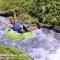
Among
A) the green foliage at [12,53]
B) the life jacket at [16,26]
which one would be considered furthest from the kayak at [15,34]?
the green foliage at [12,53]

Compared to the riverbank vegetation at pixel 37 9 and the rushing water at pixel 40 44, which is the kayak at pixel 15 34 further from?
the riverbank vegetation at pixel 37 9

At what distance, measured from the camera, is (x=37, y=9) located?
4215 mm

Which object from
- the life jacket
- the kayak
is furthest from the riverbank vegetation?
the kayak

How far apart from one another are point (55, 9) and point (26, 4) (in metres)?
0.51

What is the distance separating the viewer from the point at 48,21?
4.07m

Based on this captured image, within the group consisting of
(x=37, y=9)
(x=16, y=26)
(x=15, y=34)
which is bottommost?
(x=15, y=34)

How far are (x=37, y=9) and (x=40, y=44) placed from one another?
2.32 feet

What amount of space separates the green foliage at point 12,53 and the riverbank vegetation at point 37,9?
2.14 feet

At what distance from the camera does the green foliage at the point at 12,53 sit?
11.8ft

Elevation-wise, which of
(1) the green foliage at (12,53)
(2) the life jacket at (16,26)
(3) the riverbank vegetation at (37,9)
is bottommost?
(1) the green foliage at (12,53)

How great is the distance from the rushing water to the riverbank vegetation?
0.77 feet

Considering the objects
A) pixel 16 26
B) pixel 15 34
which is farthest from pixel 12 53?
→ pixel 16 26

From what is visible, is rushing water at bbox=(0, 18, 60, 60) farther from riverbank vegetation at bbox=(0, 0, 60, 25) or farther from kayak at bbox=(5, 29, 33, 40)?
riverbank vegetation at bbox=(0, 0, 60, 25)

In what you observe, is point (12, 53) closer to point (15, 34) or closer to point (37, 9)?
point (15, 34)
